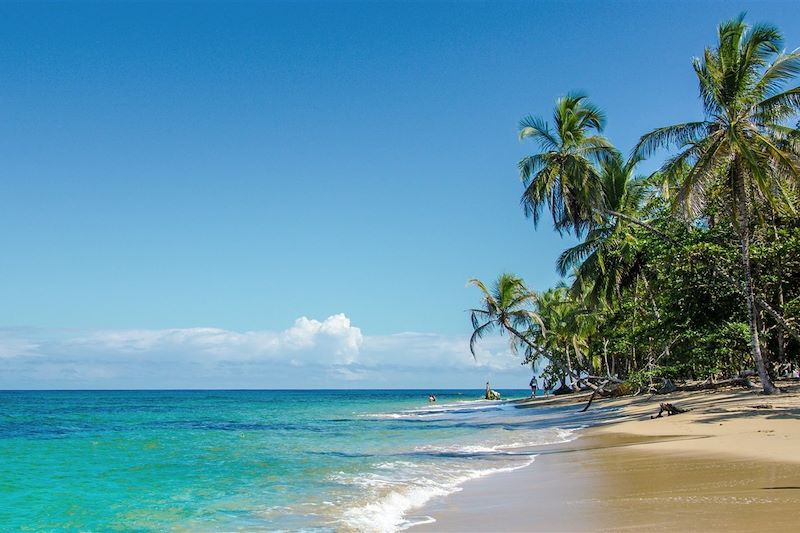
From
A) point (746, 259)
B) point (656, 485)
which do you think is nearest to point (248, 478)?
point (656, 485)

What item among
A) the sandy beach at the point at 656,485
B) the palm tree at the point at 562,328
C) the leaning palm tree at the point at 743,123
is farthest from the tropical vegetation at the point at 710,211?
the palm tree at the point at 562,328

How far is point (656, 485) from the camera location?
8.01m

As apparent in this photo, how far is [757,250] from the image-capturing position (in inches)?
722

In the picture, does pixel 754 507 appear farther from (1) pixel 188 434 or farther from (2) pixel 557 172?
(1) pixel 188 434

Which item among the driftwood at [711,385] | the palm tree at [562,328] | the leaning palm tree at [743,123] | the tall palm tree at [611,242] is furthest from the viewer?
the palm tree at [562,328]

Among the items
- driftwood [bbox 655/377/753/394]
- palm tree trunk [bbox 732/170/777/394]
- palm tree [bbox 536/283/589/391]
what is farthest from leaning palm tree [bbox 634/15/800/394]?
palm tree [bbox 536/283/589/391]

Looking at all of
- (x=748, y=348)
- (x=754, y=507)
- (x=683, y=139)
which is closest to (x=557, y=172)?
(x=683, y=139)

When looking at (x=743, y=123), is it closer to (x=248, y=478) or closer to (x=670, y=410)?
(x=670, y=410)

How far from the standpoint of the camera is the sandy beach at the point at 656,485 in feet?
20.0

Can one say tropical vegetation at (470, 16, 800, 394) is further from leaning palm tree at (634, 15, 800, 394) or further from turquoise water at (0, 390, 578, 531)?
turquoise water at (0, 390, 578, 531)

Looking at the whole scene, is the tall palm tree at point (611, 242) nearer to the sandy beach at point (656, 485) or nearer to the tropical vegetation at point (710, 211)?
the tropical vegetation at point (710, 211)

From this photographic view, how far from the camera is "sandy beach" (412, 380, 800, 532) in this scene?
6086 mm

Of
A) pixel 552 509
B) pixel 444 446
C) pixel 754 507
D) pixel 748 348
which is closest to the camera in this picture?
pixel 754 507

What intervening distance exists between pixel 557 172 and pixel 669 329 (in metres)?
8.69
